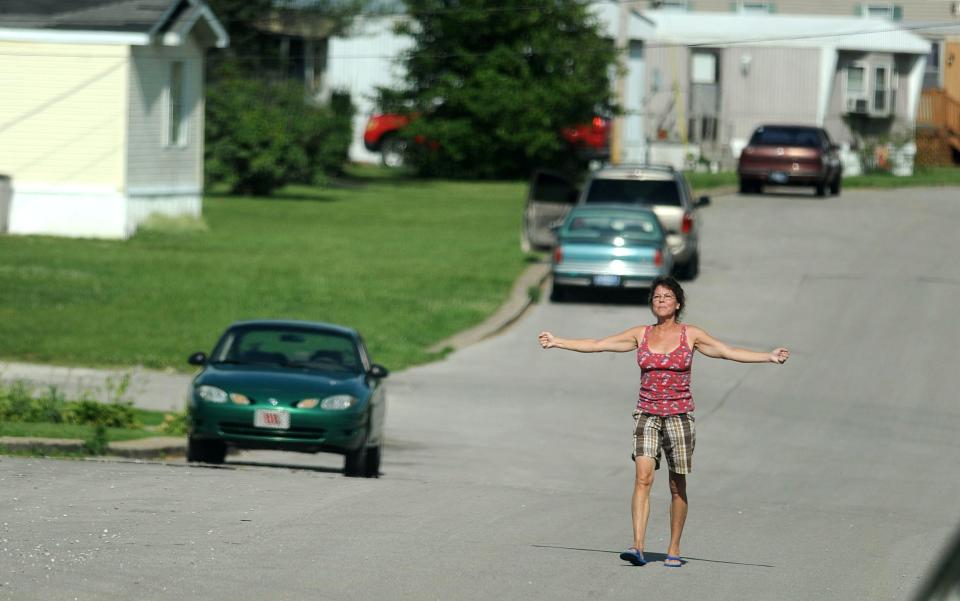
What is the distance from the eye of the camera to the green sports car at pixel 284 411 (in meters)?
14.7

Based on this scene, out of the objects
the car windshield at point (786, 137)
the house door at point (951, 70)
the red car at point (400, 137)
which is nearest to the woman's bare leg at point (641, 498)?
the car windshield at point (786, 137)

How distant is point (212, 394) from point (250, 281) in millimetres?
13745

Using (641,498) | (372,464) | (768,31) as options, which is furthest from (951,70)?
(641,498)

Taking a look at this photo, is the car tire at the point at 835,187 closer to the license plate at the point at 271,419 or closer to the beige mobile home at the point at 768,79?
the beige mobile home at the point at 768,79

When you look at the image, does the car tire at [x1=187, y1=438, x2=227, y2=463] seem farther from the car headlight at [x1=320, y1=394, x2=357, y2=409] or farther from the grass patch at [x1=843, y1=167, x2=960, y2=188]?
the grass patch at [x1=843, y1=167, x2=960, y2=188]

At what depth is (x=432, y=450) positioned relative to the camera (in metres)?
17.4

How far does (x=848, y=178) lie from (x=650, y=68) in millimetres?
8900

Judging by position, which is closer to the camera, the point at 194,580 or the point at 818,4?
the point at 194,580

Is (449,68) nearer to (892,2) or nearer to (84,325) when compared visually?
(892,2)

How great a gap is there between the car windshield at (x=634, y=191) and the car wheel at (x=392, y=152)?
1108 inches

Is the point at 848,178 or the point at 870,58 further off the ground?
the point at 870,58

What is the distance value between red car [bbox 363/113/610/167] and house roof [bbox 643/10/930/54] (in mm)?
3548

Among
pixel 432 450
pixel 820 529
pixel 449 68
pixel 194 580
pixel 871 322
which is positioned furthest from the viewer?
pixel 449 68

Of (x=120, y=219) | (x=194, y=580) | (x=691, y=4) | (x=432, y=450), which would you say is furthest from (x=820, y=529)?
(x=691, y=4)
